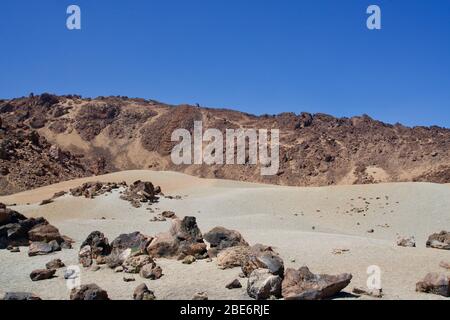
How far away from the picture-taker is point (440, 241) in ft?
42.8

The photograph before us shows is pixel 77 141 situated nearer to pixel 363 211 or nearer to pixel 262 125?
pixel 262 125

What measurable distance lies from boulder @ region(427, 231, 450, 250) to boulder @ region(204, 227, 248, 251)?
16.6ft

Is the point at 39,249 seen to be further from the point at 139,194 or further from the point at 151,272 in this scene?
the point at 139,194

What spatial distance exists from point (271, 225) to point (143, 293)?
423 inches

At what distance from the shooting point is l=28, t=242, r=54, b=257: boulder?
1232 centimetres

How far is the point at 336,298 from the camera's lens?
25.5ft

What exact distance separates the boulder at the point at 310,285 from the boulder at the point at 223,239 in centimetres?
358

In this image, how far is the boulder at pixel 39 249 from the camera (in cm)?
1232

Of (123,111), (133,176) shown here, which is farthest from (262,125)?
(133,176)

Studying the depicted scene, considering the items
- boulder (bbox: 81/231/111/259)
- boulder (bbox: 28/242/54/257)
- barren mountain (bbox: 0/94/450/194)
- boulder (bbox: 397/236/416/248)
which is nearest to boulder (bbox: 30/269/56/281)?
boulder (bbox: 81/231/111/259)

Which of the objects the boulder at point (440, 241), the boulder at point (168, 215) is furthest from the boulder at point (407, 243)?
the boulder at point (168, 215)

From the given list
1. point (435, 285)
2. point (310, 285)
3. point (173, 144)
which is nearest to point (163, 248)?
point (310, 285)
